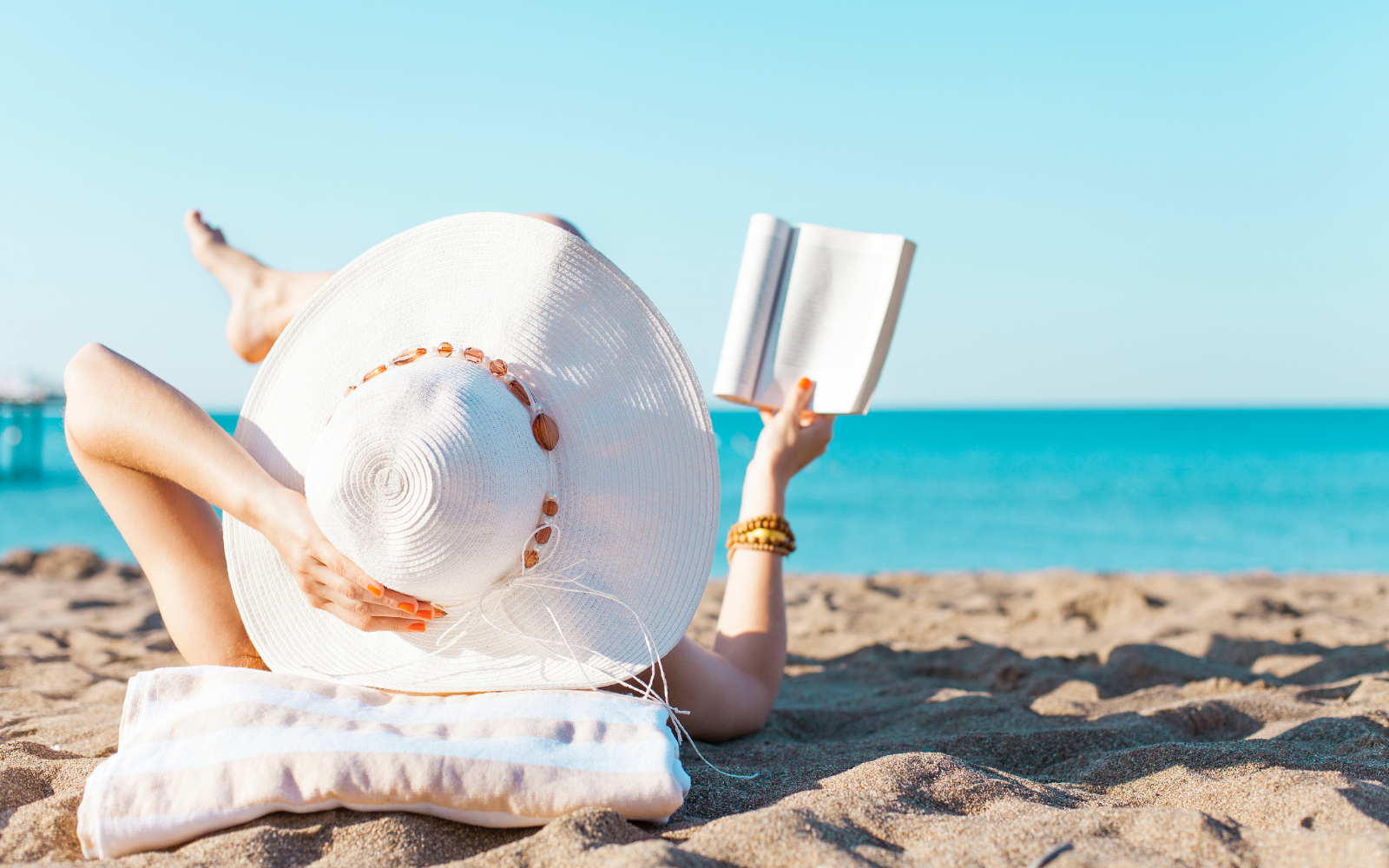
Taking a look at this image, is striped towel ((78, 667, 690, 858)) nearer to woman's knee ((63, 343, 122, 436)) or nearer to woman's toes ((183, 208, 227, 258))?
woman's knee ((63, 343, 122, 436))

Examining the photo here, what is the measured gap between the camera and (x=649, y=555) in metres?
1.71

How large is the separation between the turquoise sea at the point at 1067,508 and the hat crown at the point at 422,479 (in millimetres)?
8442

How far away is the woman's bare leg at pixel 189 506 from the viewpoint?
159 centimetres

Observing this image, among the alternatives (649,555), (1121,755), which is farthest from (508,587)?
(1121,755)

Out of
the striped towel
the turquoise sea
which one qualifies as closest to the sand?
the striped towel

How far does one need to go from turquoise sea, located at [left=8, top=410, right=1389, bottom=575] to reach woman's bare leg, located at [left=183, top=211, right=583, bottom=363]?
24.8ft

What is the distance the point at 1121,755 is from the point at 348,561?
157cm

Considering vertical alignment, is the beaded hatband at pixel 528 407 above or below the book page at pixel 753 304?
below

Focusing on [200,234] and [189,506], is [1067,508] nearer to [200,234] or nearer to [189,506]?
[200,234]

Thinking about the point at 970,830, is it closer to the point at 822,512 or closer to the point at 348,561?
the point at 348,561

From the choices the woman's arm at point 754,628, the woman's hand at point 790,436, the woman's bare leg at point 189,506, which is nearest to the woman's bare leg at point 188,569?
the woman's bare leg at point 189,506

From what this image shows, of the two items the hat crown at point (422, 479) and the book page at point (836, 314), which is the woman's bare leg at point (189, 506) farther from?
the book page at point (836, 314)

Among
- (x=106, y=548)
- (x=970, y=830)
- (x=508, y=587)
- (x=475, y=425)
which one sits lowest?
(x=106, y=548)

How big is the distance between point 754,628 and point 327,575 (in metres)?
1.03
